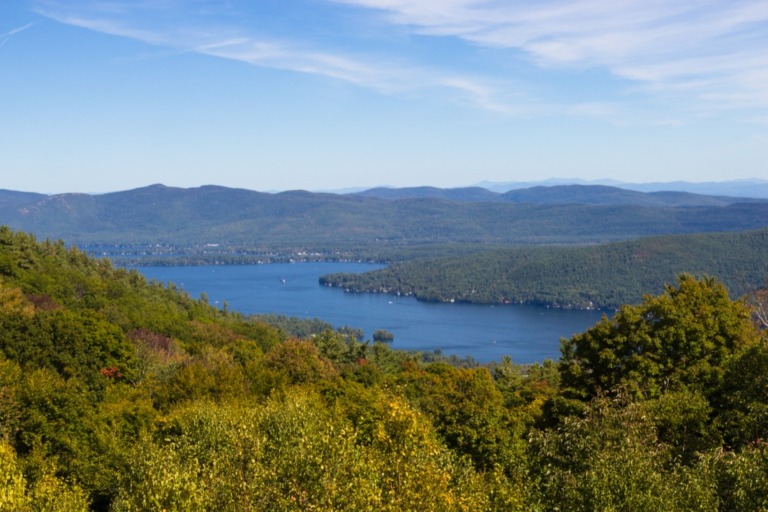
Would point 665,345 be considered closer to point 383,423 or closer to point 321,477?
point 383,423

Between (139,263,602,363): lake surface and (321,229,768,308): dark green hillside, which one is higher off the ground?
(321,229,768,308): dark green hillside

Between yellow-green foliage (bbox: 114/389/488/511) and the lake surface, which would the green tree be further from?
the lake surface

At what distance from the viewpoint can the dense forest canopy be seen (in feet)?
43.1

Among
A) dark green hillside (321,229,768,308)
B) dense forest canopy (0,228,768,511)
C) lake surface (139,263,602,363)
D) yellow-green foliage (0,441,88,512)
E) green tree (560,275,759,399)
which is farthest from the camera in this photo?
dark green hillside (321,229,768,308)

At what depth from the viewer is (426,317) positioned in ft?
487

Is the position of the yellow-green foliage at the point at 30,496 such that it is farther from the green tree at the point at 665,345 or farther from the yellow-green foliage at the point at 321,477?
the green tree at the point at 665,345

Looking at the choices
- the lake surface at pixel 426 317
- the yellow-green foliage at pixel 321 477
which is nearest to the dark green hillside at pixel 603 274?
the lake surface at pixel 426 317

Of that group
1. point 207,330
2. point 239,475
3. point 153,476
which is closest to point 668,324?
point 239,475

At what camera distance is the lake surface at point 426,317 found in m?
115

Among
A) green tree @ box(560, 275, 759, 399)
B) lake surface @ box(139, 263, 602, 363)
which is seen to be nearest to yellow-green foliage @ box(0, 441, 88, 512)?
green tree @ box(560, 275, 759, 399)

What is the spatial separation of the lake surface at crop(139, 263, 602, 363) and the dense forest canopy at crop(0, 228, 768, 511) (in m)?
68.0

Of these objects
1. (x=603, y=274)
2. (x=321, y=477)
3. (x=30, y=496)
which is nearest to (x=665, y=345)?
(x=321, y=477)

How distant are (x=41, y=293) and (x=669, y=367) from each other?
39.2m

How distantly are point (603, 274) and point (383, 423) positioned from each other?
556ft
